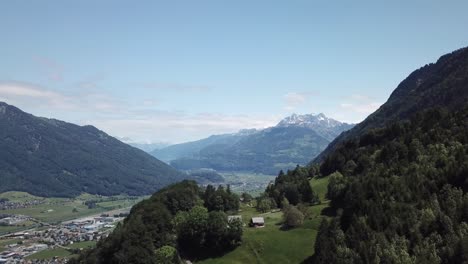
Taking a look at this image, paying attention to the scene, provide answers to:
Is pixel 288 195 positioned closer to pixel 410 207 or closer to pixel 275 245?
pixel 275 245

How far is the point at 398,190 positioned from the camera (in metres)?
89.1

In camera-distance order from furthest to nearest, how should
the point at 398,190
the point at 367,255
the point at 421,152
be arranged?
the point at 421,152 → the point at 398,190 → the point at 367,255

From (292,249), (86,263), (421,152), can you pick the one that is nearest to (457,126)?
(421,152)

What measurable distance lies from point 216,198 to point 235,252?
35584mm

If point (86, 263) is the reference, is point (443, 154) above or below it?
above

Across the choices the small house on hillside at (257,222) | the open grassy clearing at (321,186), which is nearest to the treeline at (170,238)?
the small house on hillside at (257,222)

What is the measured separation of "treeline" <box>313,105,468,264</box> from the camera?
7069cm

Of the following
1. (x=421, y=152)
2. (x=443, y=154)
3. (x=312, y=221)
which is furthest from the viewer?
Result: (x=312, y=221)

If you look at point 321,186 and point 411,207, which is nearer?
point 411,207

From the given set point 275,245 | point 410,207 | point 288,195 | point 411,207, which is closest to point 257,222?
point 275,245

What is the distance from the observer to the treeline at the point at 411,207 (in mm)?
70688

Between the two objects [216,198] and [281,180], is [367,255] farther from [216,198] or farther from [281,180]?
[281,180]

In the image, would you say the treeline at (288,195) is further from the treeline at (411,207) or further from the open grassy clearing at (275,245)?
the open grassy clearing at (275,245)

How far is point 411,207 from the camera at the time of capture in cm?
8075
